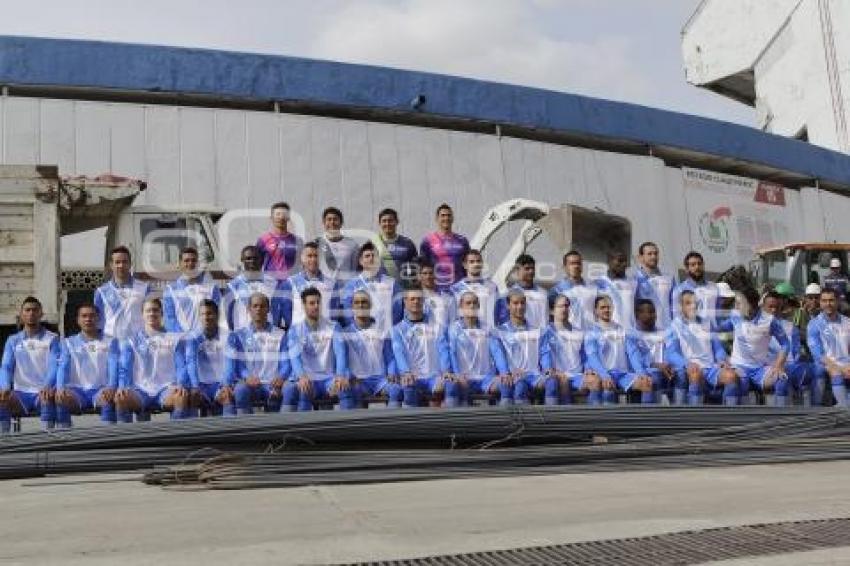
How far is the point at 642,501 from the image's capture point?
441cm

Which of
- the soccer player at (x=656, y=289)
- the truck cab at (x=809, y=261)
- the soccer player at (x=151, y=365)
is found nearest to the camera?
the soccer player at (x=151, y=365)

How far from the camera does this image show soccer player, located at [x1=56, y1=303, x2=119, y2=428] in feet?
23.3

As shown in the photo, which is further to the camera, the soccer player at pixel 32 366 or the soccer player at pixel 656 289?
the soccer player at pixel 656 289

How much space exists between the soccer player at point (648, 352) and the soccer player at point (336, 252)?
2585 mm

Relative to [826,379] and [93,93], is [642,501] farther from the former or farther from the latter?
[93,93]

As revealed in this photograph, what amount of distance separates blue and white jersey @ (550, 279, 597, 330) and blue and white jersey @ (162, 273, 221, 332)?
10.6ft

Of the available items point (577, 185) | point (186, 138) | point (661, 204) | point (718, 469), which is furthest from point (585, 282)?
point (661, 204)

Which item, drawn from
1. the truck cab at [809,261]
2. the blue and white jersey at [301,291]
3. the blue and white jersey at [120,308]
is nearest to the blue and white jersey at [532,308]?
the blue and white jersey at [301,291]

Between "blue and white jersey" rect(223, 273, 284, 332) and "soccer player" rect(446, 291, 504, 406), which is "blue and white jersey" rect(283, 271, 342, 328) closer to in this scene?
"blue and white jersey" rect(223, 273, 284, 332)

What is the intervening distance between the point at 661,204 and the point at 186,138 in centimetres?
1062

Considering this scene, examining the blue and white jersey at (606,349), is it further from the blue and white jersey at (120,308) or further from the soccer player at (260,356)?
the blue and white jersey at (120,308)

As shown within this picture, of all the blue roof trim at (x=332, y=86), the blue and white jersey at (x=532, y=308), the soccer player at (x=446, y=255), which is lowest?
the blue and white jersey at (x=532, y=308)

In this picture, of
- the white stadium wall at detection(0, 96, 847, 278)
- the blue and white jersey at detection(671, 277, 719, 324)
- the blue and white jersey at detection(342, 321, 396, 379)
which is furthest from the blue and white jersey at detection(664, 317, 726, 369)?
the white stadium wall at detection(0, 96, 847, 278)

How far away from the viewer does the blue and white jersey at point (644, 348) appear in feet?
26.8
